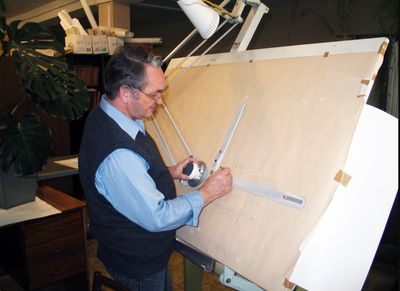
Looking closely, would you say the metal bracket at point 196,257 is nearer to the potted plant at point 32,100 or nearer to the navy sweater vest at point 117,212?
the navy sweater vest at point 117,212

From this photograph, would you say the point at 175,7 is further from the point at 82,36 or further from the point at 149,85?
the point at 149,85

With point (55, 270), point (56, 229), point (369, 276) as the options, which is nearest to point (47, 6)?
point (56, 229)

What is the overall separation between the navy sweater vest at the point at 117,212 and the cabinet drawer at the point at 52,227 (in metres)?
0.68

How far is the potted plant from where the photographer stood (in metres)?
1.53

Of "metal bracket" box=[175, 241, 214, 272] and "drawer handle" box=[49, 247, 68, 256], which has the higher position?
"metal bracket" box=[175, 241, 214, 272]

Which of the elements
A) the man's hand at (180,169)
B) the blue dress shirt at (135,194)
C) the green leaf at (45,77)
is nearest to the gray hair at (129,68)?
the blue dress shirt at (135,194)

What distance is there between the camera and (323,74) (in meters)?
0.91

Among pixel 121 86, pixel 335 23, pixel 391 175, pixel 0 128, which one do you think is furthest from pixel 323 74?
pixel 335 23

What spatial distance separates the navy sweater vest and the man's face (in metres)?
0.08

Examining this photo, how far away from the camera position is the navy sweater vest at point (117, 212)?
3.10 feet

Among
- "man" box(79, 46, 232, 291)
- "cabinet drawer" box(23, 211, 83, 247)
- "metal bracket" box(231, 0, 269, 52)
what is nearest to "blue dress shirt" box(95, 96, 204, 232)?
"man" box(79, 46, 232, 291)

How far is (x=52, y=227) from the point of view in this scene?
1689 mm

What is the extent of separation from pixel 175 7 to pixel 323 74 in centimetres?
408

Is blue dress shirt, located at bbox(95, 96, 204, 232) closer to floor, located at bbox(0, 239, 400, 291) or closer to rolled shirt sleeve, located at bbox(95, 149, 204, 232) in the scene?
rolled shirt sleeve, located at bbox(95, 149, 204, 232)
